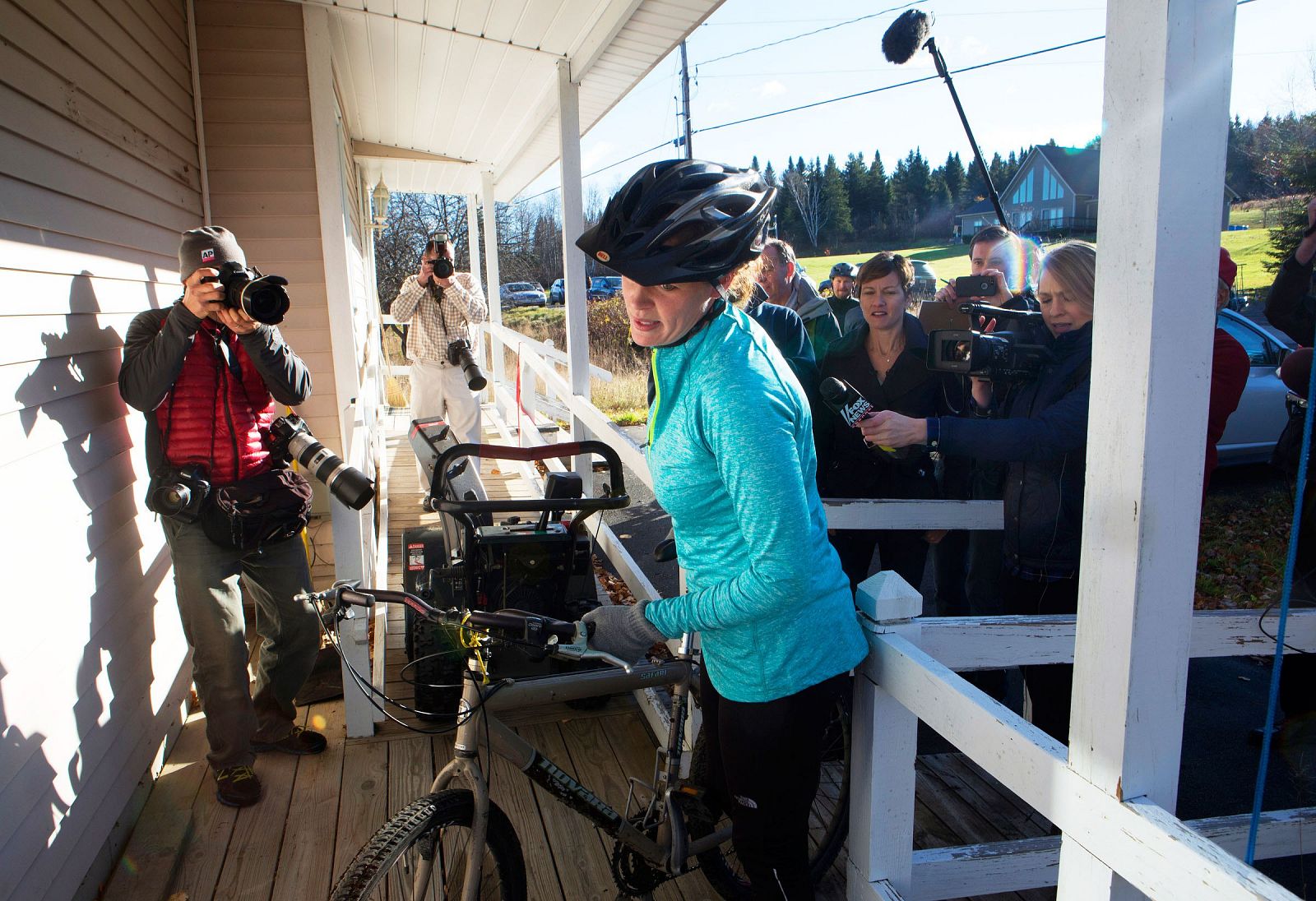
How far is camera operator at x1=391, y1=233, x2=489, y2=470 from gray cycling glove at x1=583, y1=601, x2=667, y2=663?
450 centimetres

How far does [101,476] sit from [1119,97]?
2754 millimetres

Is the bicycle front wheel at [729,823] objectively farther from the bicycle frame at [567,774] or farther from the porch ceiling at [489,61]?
the porch ceiling at [489,61]

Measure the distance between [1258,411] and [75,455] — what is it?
801 cm

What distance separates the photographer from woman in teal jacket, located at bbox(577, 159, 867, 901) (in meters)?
1.27

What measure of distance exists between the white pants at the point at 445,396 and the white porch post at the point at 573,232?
1974 millimetres

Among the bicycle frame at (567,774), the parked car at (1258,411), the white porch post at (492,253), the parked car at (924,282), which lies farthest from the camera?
the parked car at (924,282)

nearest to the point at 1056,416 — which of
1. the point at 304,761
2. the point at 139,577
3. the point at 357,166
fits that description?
the point at 304,761

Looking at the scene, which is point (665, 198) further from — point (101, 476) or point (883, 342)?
point (101, 476)

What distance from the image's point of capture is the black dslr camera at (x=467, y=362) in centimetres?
489

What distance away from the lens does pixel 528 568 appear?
2.60 meters

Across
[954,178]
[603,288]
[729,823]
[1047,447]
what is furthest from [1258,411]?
[954,178]

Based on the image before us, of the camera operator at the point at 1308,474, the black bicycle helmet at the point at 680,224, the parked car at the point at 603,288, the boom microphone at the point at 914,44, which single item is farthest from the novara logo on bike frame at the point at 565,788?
the parked car at the point at 603,288

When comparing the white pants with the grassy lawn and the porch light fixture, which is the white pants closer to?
the grassy lawn

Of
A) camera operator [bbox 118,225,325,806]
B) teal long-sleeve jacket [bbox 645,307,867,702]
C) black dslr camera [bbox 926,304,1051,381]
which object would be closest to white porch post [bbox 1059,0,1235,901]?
teal long-sleeve jacket [bbox 645,307,867,702]
